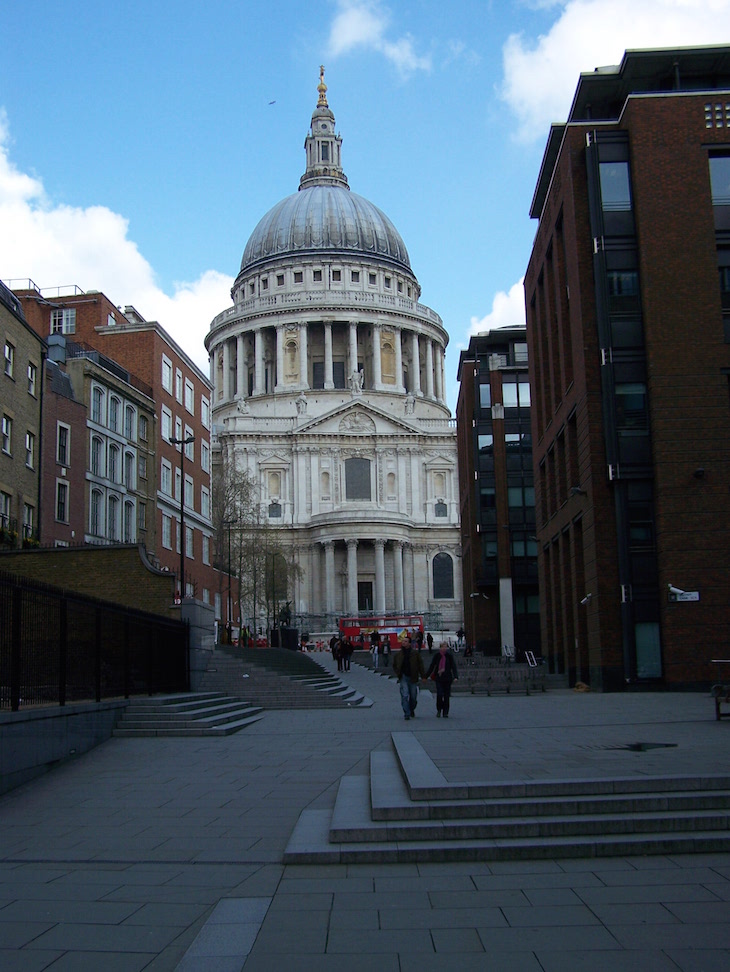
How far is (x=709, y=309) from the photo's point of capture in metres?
35.6

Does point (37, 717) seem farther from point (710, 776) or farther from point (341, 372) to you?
point (341, 372)

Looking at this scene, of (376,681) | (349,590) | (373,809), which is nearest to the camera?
(373,809)

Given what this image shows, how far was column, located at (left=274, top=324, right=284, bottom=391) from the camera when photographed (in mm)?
133500

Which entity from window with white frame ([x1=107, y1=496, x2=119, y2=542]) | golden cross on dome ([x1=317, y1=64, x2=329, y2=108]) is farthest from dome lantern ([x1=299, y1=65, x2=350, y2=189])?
window with white frame ([x1=107, y1=496, x2=119, y2=542])

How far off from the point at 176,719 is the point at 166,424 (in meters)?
34.4

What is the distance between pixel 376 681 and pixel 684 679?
797 inches

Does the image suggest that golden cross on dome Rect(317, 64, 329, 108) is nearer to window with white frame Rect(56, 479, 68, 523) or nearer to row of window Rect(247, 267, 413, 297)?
row of window Rect(247, 267, 413, 297)

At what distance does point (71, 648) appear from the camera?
19.5 m

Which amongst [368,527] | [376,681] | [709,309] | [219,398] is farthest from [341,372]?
[709,309]

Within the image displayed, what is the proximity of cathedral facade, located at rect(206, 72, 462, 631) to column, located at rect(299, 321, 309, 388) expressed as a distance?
0.57 ft

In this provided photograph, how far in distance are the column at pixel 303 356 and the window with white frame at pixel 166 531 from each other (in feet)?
249

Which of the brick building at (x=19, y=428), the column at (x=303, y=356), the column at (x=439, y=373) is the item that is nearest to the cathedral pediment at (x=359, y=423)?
the column at (x=303, y=356)

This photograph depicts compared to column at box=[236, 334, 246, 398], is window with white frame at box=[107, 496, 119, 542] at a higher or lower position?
lower

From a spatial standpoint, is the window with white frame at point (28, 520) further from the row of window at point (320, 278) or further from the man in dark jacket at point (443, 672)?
the row of window at point (320, 278)
